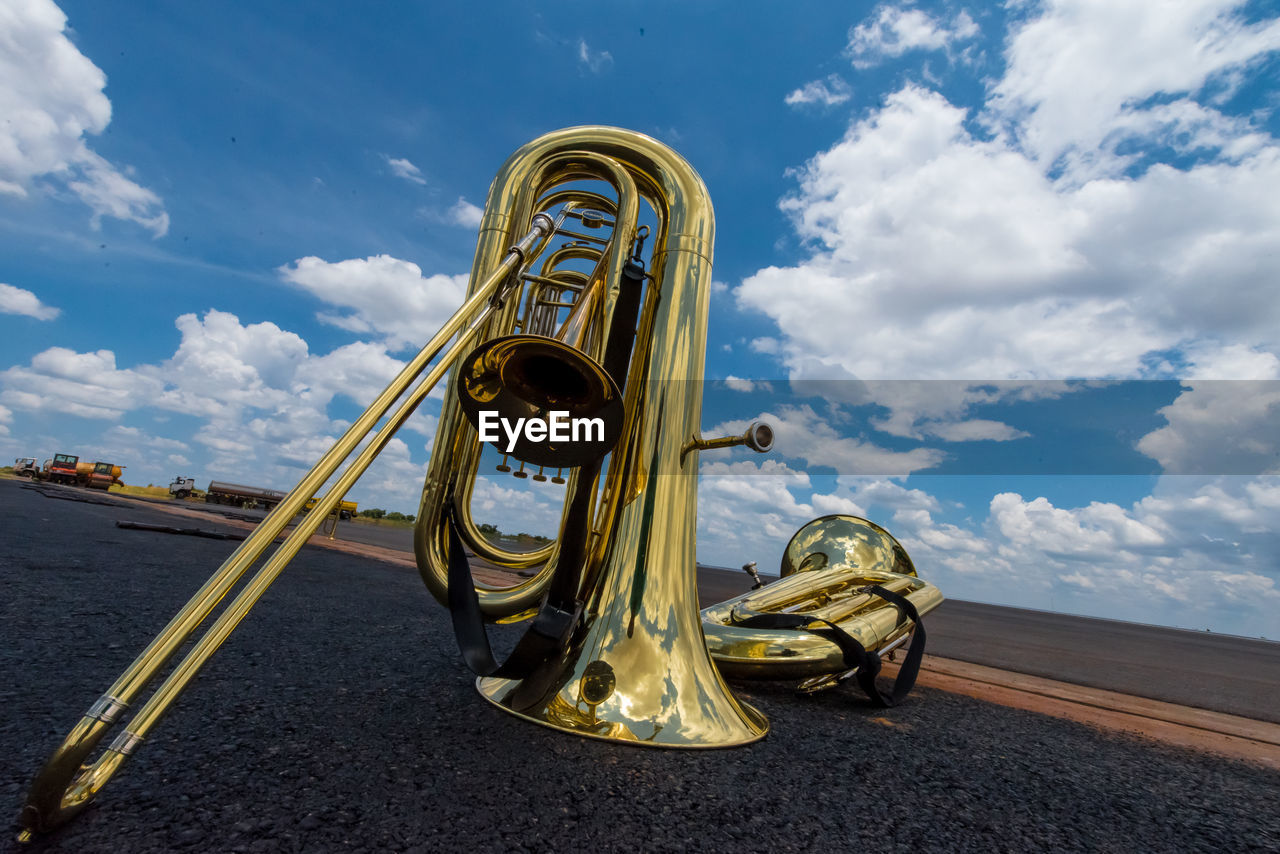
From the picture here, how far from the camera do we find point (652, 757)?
1754 millimetres

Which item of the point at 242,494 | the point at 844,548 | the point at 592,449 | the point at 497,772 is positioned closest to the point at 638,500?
the point at 592,449

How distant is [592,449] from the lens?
1.75 meters

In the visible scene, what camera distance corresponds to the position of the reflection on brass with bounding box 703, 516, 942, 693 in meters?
2.75

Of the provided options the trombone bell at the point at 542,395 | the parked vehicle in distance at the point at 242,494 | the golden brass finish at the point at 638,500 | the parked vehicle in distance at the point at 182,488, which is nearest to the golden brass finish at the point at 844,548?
the golden brass finish at the point at 638,500

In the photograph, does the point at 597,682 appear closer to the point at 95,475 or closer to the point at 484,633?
the point at 484,633

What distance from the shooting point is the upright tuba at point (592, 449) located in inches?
66.2

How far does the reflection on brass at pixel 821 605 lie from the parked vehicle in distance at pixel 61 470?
33128 millimetres

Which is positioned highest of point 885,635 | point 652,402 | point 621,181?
point 621,181

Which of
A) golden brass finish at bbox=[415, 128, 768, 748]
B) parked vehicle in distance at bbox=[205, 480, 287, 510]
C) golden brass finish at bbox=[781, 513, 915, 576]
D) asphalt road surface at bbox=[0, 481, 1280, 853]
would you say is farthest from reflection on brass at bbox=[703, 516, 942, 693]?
parked vehicle in distance at bbox=[205, 480, 287, 510]

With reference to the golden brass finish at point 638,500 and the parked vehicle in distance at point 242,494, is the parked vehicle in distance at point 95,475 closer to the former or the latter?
the parked vehicle in distance at point 242,494

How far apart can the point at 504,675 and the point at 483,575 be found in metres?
5.00

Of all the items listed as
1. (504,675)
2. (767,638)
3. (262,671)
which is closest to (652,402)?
(504,675)

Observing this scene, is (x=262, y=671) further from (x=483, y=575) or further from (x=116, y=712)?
(x=483, y=575)

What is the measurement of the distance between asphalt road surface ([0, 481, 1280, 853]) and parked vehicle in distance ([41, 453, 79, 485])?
3119cm
